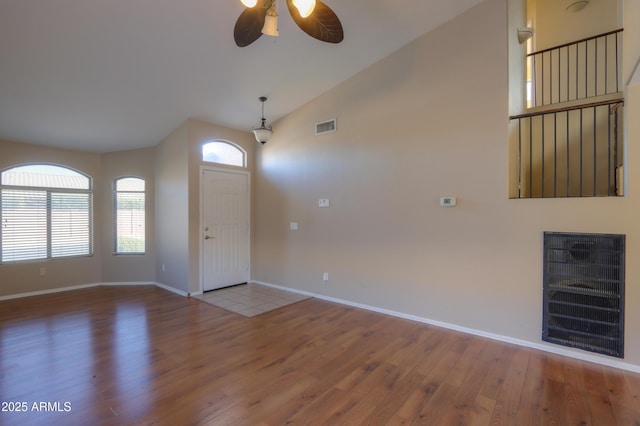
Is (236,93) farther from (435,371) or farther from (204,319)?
(435,371)

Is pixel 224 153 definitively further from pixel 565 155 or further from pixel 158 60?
pixel 565 155

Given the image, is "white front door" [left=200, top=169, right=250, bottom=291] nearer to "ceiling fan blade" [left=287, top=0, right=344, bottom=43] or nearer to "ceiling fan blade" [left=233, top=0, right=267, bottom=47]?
"ceiling fan blade" [left=233, top=0, right=267, bottom=47]

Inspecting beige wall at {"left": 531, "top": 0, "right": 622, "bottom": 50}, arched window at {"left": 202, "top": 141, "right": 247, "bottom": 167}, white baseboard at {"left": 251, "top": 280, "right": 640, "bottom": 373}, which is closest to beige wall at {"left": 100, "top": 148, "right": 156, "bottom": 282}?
arched window at {"left": 202, "top": 141, "right": 247, "bottom": 167}

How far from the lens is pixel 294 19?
2152 mm

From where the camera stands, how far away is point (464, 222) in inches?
134

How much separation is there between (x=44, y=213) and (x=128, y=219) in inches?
47.8

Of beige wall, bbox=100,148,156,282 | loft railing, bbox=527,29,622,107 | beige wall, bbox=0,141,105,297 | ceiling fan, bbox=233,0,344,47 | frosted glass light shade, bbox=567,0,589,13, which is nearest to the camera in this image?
ceiling fan, bbox=233,0,344,47

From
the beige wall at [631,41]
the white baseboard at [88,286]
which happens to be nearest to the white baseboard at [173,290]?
the white baseboard at [88,286]

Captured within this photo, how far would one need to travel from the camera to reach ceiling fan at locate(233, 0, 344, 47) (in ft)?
6.64

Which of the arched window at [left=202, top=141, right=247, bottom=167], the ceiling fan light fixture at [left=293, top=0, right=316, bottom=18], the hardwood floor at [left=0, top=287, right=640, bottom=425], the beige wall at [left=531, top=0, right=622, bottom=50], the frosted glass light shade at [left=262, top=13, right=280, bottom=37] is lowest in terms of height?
the hardwood floor at [left=0, top=287, right=640, bottom=425]

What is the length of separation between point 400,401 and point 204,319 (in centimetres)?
265

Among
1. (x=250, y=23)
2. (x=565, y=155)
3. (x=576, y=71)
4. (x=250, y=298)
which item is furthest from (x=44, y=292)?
(x=576, y=71)

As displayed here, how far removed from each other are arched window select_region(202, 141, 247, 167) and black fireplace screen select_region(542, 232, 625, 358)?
475 cm

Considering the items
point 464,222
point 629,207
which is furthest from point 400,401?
point 629,207
